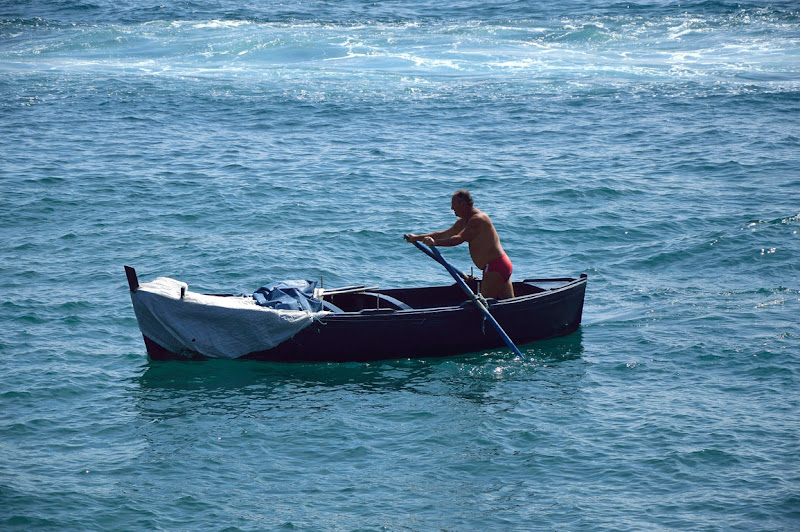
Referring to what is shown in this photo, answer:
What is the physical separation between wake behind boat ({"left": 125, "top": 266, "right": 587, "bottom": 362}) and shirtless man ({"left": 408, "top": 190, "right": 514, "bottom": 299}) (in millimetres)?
391

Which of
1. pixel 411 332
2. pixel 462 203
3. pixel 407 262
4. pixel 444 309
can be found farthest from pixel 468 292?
pixel 407 262

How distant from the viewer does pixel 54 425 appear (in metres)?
12.5

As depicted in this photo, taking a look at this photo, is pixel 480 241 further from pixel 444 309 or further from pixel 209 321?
pixel 209 321

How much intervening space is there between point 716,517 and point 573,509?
61.8 inches

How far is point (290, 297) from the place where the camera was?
13938mm

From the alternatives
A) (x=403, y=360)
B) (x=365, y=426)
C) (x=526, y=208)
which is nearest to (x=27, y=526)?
(x=365, y=426)

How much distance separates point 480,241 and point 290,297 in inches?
119

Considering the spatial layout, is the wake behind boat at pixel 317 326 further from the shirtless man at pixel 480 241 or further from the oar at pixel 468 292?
the shirtless man at pixel 480 241

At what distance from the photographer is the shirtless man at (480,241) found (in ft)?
45.7

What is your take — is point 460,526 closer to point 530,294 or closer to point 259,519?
point 259,519

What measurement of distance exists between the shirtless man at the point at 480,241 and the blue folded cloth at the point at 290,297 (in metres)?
1.88

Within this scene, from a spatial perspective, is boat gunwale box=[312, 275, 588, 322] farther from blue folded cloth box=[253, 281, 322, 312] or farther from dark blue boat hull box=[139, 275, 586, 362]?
blue folded cloth box=[253, 281, 322, 312]

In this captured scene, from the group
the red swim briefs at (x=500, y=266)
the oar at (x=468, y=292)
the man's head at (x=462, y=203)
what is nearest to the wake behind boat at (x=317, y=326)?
the oar at (x=468, y=292)

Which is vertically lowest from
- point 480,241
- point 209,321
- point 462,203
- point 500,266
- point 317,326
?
point 317,326
